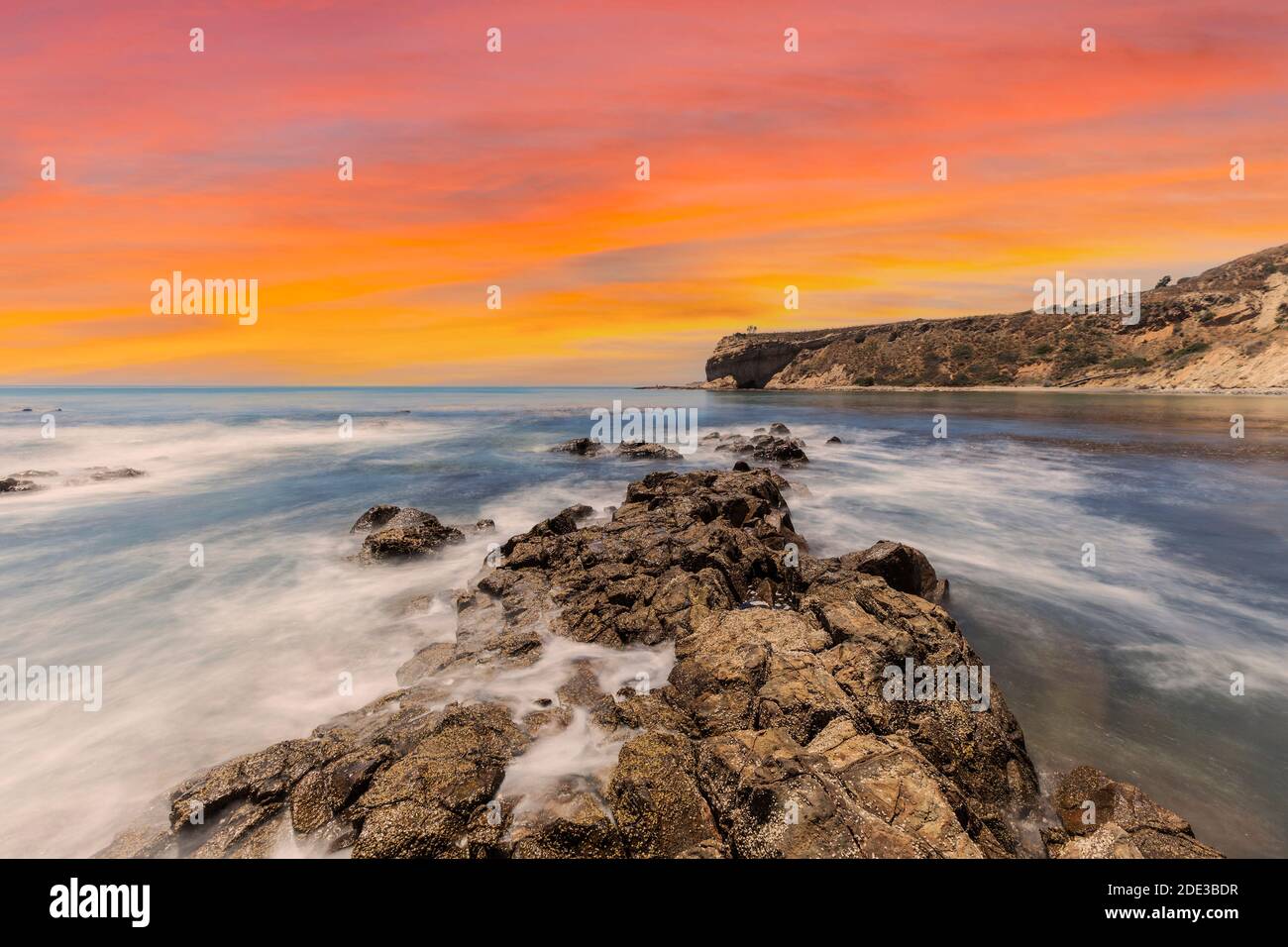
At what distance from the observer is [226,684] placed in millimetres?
9352

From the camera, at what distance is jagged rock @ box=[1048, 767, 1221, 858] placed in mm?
4730

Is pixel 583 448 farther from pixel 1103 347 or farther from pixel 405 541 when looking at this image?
pixel 1103 347

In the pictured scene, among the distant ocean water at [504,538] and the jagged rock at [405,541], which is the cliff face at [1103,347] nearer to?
the distant ocean water at [504,538]

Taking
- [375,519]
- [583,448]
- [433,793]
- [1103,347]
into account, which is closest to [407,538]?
[375,519]

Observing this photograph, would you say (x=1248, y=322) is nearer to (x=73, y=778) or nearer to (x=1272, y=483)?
(x=1272, y=483)

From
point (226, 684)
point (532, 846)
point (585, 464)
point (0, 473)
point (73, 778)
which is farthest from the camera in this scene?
point (585, 464)

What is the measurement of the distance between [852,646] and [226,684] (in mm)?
10853

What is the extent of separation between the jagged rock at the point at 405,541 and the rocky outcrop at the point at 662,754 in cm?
644

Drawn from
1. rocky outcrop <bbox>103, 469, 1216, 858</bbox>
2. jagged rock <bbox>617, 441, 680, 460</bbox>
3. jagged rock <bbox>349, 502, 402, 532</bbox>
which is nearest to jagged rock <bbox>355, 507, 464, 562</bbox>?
jagged rock <bbox>349, 502, 402, 532</bbox>

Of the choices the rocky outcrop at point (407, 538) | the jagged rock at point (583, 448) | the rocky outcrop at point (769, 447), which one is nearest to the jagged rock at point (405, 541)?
the rocky outcrop at point (407, 538)

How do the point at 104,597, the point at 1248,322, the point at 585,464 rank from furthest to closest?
the point at 1248,322 < the point at 585,464 < the point at 104,597

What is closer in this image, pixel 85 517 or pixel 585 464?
pixel 85 517
